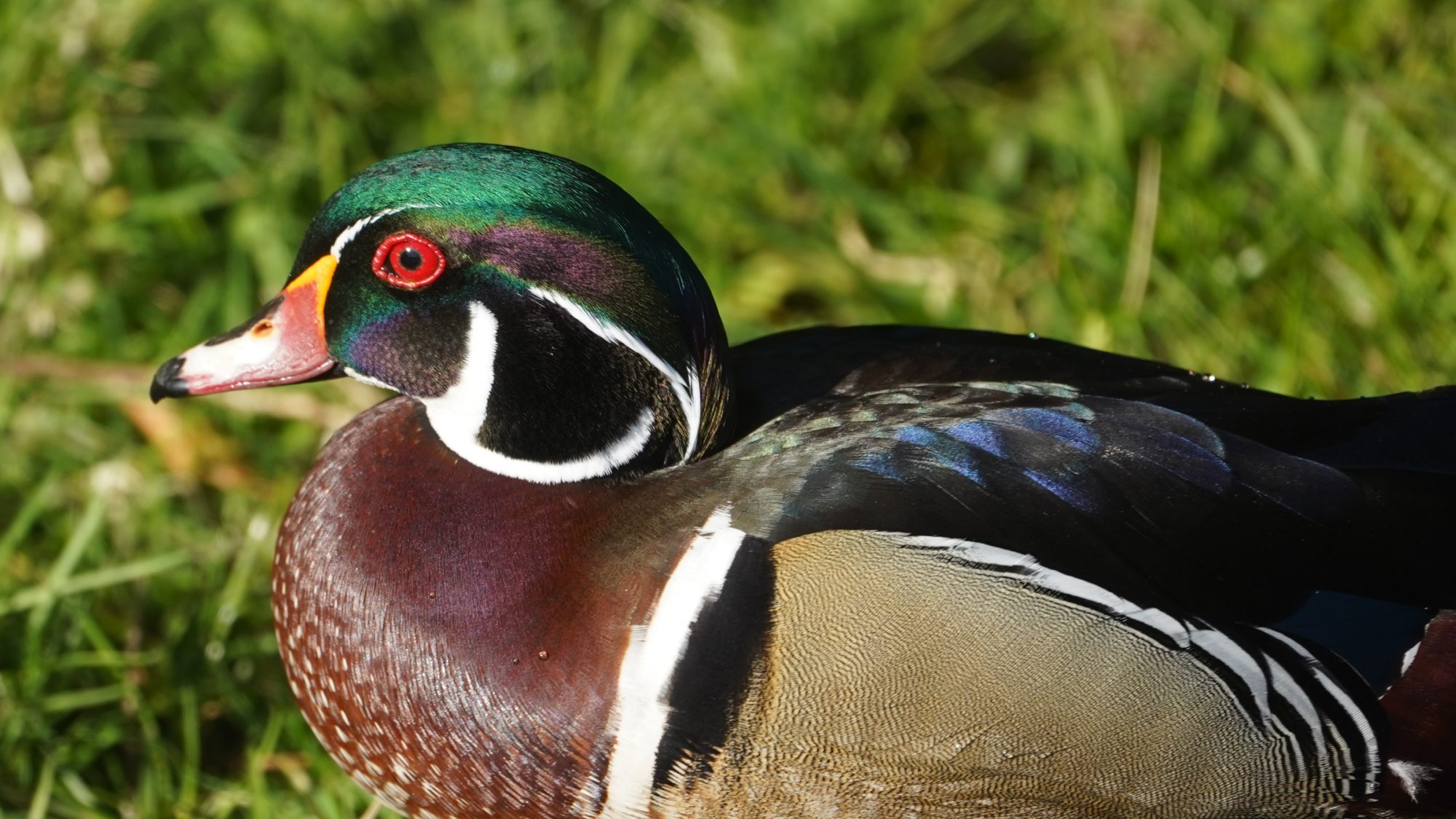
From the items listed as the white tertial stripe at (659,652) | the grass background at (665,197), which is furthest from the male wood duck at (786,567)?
the grass background at (665,197)

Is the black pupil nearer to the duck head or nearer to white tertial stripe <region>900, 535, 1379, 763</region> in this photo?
the duck head

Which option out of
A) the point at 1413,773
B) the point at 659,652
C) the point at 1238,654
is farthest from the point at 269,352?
the point at 1413,773

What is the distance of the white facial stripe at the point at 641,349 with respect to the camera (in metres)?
2.02

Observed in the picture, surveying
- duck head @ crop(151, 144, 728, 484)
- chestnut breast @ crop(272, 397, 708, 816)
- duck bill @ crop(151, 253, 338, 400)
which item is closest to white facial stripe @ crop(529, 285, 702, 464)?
duck head @ crop(151, 144, 728, 484)

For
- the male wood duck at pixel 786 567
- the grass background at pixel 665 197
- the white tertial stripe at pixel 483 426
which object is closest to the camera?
the male wood duck at pixel 786 567

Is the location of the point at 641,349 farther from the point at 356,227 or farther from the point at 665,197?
the point at 665,197

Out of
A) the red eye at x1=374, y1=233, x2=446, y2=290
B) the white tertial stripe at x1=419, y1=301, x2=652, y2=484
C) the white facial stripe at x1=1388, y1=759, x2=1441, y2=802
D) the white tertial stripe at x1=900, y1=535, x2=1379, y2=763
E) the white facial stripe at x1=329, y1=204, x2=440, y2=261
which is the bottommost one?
the white facial stripe at x1=1388, y1=759, x2=1441, y2=802

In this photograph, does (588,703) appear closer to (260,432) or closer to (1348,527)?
(1348,527)

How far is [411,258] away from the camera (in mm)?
2062

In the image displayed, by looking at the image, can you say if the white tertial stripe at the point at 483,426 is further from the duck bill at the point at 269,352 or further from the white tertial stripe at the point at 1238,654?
the white tertial stripe at the point at 1238,654

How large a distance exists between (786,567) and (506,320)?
46 cm

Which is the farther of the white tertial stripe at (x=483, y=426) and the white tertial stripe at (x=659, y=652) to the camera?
the white tertial stripe at (x=483, y=426)

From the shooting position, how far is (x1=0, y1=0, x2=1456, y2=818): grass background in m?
2.91

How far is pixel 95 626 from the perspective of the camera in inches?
107
